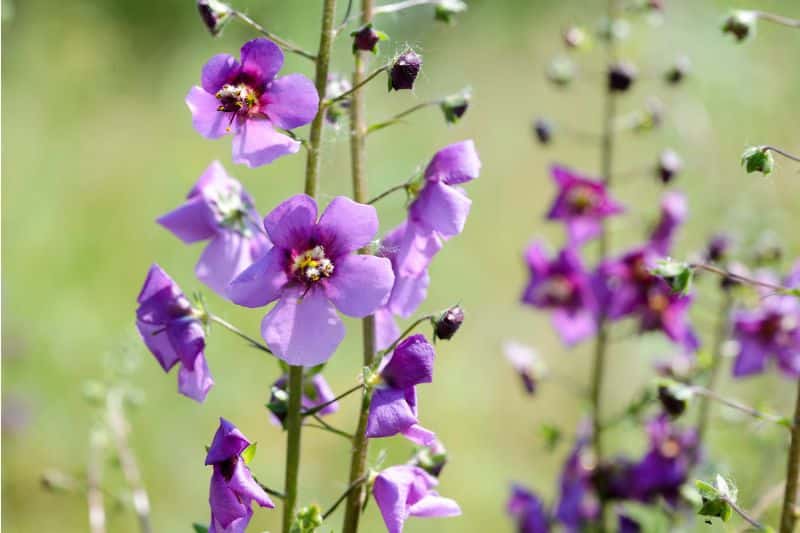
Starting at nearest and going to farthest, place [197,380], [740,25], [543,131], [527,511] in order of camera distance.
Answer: [197,380] → [740,25] → [527,511] → [543,131]

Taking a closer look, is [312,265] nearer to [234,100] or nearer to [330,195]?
→ [234,100]

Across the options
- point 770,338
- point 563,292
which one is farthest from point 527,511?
point 770,338

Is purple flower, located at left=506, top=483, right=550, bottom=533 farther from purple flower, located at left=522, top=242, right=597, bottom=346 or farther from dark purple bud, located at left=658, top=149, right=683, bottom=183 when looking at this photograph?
dark purple bud, located at left=658, top=149, right=683, bottom=183

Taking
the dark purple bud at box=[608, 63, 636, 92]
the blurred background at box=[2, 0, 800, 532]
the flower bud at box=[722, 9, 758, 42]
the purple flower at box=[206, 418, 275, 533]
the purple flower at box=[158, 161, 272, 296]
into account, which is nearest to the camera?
the purple flower at box=[206, 418, 275, 533]

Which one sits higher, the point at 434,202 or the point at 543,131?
the point at 543,131

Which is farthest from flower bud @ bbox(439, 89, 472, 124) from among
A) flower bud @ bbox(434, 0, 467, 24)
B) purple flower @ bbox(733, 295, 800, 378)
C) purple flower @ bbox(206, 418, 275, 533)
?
purple flower @ bbox(733, 295, 800, 378)
